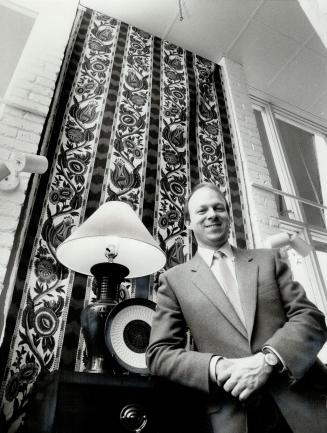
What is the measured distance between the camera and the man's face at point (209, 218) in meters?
1.50

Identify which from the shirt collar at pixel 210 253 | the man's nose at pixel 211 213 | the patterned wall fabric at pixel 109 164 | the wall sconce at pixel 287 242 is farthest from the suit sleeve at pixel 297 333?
the patterned wall fabric at pixel 109 164

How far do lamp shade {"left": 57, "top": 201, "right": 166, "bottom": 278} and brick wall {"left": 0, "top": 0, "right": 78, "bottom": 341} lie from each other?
340 millimetres

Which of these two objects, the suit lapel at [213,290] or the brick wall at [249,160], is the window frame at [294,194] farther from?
the suit lapel at [213,290]

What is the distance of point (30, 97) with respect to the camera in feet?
7.39

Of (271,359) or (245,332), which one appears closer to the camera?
(271,359)

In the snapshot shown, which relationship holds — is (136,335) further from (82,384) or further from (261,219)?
(261,219)

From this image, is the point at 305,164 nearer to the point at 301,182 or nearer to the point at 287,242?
the point at 301,182

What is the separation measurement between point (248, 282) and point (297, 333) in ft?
0.83

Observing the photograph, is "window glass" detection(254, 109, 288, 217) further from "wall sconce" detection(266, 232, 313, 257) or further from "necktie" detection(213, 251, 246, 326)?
"necktie" detection(213, 251, 246, 326)

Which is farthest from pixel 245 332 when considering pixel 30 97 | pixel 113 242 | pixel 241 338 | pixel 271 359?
pixel 30 97

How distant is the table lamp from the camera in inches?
56.4

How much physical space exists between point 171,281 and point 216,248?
0.24 metres

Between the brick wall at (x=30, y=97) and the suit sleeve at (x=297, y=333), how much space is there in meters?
1.22

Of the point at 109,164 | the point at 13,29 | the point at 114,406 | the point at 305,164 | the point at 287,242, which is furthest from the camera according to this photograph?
the point at 305,164
